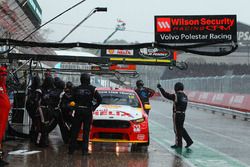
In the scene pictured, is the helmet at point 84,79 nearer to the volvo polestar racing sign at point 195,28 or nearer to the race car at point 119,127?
the race car at point 119,127

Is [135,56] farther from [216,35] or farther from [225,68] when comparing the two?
[225,68]

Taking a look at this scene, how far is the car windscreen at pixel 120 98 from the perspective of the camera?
12773 mm

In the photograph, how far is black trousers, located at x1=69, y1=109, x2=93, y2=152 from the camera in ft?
34.9

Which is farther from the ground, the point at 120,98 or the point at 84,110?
the point at 120,98

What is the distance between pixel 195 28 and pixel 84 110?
3.87m

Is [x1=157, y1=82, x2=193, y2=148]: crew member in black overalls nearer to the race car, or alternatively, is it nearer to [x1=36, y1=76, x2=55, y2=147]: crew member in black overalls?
the race car

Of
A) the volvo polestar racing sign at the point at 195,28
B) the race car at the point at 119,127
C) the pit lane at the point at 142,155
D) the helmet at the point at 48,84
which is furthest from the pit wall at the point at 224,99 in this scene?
the helmet at the point at 48,84

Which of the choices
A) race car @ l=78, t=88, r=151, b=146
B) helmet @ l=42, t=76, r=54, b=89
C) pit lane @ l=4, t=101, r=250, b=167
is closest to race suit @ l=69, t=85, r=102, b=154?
pit lane @ l=4, t=101, r=250, b=167

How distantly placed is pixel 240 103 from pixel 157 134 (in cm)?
1271

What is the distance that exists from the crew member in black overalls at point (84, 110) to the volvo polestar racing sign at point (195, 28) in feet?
7.62

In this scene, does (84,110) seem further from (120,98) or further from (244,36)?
(244,36)

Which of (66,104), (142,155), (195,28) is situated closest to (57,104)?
(66,104)

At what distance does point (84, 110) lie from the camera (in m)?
10.7

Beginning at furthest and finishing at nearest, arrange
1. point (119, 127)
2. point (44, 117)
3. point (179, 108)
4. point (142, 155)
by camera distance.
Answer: point (179, 108)
point (44, 117)
point (119, 127)
point (142, 155)
